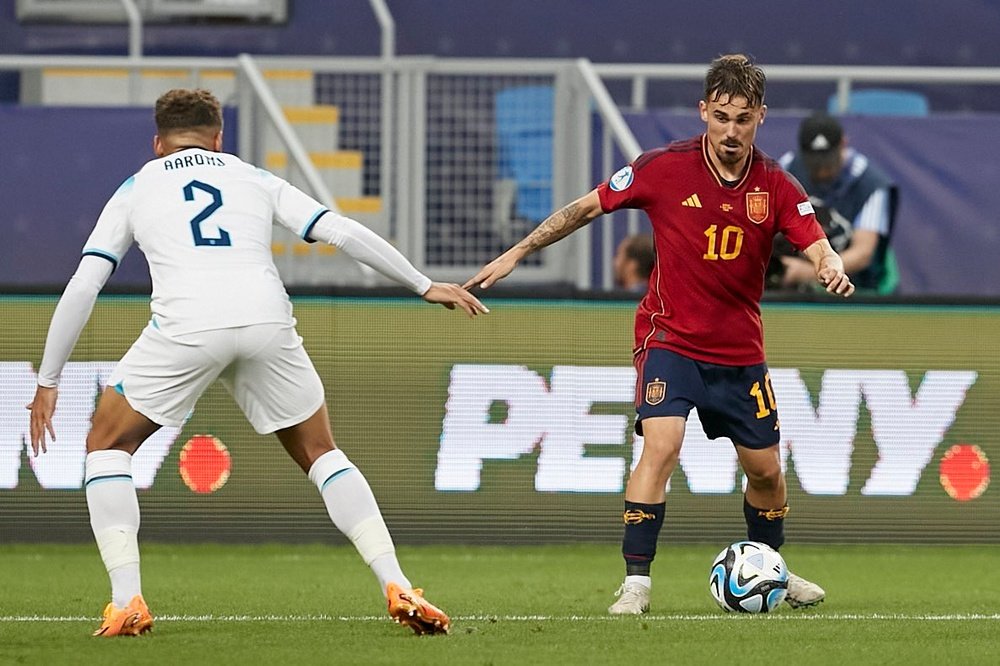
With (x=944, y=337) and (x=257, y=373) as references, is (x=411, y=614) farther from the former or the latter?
(x=944, y=337)

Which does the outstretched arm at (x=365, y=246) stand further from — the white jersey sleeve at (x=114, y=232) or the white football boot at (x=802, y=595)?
the white football boot at (x=802, y=595)

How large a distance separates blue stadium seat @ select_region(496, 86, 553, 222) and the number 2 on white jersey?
22.3 ft

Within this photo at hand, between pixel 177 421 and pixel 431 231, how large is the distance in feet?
22.8

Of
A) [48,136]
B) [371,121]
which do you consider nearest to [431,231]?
[371,121]

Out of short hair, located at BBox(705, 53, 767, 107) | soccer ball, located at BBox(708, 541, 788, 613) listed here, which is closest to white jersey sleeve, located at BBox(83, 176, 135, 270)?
short hair, located at BBox(705, 53, 767, 107)

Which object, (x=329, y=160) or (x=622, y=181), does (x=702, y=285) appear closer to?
(x=622, y=181)

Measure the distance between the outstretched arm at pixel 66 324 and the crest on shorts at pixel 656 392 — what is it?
231cm

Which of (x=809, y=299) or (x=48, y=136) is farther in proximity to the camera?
(x=48, y=136)

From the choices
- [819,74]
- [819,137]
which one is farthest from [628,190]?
[819,74]

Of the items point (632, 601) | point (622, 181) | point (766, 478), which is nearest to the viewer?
point (632, 601)

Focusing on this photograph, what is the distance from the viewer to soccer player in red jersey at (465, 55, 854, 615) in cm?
793

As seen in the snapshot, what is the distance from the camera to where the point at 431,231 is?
13.9m

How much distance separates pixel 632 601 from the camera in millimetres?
7895

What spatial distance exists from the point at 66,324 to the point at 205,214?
0.64m
